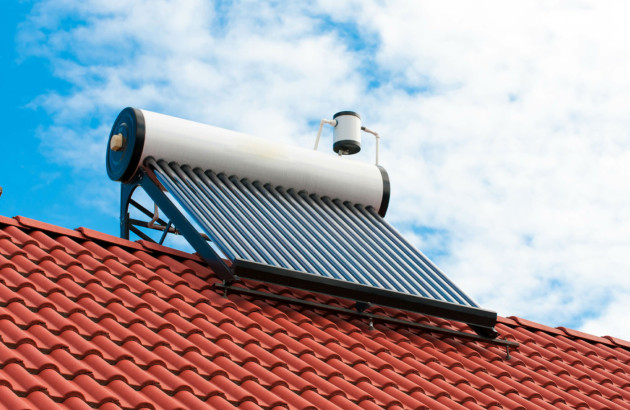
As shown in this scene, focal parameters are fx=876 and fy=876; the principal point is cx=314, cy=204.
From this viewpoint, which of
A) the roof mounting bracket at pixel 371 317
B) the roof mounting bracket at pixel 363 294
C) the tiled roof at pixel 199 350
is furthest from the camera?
the roof mounting bracket at pixel 371 317

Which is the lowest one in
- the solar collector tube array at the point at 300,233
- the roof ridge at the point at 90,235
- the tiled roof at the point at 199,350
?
the tiled roof at the point at 199,350

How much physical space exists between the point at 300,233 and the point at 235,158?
1.10m

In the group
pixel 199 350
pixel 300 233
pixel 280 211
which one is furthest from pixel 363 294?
pixel 199 350

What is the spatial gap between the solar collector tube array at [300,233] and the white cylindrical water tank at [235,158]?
0.29 feet

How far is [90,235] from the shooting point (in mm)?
6410

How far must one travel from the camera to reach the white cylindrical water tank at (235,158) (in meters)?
7.43

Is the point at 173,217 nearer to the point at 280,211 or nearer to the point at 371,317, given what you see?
the point at 280,211

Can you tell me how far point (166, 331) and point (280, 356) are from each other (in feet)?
2.38

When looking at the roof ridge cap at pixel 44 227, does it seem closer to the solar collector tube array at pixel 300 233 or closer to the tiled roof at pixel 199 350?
the tiled roof at pixel 199 350

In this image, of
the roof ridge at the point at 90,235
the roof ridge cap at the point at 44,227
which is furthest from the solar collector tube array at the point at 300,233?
the roof ridge cap at the point at 44,227

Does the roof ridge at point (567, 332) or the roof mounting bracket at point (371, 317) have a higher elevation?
the roof ridge at point (567, 332)

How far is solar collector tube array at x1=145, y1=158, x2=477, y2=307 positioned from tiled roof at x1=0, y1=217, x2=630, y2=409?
0.31m

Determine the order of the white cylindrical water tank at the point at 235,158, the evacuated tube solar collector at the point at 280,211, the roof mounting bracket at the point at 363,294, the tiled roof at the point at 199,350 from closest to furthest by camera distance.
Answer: the tiled roof at the point at 199,350 < the roof mounting bracket at the point at 363,294 < the evacuated tube solar collector at the point at 280,211 < the white cylindrical water tank at the point at 235,158

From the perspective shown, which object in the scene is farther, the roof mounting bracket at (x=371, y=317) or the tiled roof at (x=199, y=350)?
the roof mounting bracket at (x=371, y=317)
